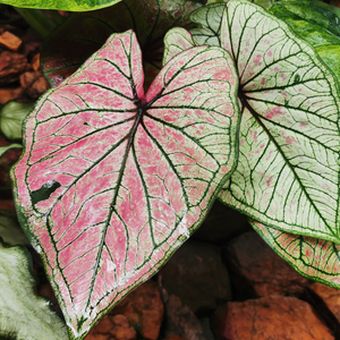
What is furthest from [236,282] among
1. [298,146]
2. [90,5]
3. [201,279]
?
[90,5]

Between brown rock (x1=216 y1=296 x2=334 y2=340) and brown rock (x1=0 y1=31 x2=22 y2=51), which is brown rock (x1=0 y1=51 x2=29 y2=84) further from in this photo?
brown rock (x1=216 y1=296 x2=334 y2=340)

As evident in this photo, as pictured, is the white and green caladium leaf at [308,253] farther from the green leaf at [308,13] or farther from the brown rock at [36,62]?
the brown rock at [36,62]

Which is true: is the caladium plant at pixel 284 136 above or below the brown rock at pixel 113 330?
above

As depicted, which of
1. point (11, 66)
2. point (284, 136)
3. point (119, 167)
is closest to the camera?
point (119, 167)

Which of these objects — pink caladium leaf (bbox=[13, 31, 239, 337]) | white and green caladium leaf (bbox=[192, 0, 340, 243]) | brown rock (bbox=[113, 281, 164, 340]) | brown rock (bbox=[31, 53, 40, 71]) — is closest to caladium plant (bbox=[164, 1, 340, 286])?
white and green caladium leaf (bbox=[192, 0, 340, 243])

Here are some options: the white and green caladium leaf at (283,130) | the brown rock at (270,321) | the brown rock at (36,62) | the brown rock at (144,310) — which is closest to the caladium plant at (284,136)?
the white and green caladium leaf at (283,130)

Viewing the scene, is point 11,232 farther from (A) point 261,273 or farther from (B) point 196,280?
(A) point 261,273

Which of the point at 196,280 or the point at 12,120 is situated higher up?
the point at 12,120

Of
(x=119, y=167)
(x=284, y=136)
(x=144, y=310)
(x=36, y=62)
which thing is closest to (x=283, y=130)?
(x=284, y=136)
